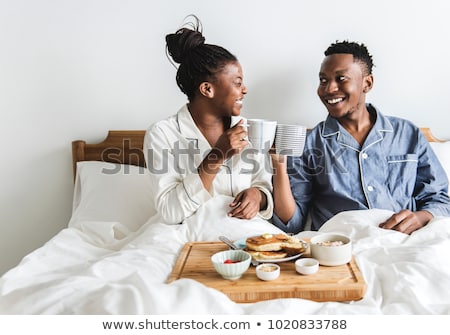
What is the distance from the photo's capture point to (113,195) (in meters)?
1.59

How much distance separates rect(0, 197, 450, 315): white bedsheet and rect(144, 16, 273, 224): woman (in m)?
0.06

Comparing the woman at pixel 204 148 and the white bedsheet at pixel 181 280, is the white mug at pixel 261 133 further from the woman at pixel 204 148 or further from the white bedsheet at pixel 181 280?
the white bedsheet at pixel 181 280

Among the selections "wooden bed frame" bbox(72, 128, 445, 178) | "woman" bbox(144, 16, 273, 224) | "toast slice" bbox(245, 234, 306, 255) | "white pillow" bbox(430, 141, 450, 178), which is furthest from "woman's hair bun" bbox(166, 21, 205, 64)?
"white pillow" bbox(430, 141, 450, 178)

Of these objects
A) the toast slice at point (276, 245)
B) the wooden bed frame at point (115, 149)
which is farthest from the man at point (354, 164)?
the wooden bed frame at point (115, 149)

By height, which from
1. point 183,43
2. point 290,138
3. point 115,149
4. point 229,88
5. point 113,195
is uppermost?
point 183,43

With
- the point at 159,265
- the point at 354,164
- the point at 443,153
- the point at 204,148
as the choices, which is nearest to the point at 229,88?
the point at 204,148

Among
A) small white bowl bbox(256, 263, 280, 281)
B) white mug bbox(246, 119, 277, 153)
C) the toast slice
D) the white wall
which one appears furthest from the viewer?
the white wall

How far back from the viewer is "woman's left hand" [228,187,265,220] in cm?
126

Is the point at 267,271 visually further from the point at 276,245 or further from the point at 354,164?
the point at 354,164

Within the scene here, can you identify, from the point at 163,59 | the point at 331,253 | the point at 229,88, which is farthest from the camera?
the point at 163,59

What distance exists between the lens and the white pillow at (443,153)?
161 cm

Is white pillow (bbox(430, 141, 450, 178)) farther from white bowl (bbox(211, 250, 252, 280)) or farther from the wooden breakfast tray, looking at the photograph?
white bowl (bbox(211, 250, 252, 280))

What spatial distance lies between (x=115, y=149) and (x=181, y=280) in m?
1.08

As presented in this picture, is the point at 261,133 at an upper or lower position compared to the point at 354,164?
upper
